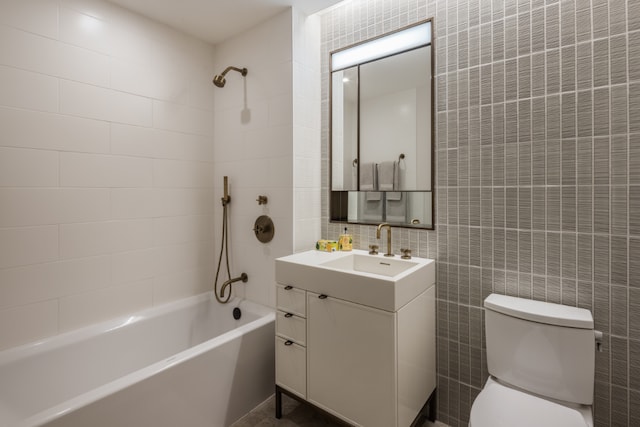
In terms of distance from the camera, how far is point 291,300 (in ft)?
5.65

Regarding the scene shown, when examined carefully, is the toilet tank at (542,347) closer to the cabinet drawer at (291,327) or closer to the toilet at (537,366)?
the toilet at (537,366)

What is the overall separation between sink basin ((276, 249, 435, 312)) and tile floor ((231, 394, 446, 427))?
0.70 meters

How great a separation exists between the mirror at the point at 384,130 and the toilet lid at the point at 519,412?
84cm

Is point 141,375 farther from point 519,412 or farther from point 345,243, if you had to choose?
point 519,412

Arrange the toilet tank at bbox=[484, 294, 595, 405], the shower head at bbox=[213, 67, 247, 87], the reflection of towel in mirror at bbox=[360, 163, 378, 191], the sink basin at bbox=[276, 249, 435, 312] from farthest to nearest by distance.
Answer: the shower head at bbox=[213, 67, 247, 87]
the reflection of towel in mirror at bbox=[360, 163, 378, 191]
the sink basin at bbox=[276, 249, 435, 312]
the toilet tank at bbox=[484, 294, 595, 405]

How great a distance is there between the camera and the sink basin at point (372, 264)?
1754 millimetres

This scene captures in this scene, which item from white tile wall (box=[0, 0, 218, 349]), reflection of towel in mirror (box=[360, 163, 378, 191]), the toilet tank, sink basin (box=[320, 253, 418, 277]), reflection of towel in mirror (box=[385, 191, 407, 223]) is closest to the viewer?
the toilet tank

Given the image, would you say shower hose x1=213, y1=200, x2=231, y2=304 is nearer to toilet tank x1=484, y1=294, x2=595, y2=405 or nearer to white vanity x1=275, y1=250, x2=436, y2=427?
white vanity x1=275, y1=250, x2=436, y2=427

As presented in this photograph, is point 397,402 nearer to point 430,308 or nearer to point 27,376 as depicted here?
point 430,308

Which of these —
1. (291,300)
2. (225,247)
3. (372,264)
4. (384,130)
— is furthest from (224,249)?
(384,130)

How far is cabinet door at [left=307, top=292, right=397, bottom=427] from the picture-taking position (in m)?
1.38

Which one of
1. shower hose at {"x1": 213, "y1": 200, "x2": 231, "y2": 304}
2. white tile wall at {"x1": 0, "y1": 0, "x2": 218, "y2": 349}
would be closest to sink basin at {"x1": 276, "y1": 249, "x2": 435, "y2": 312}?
shower hose at {"x1": 213, "y1": 200, "x2": 231, "y2": 304}

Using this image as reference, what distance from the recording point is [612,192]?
1.31 meters

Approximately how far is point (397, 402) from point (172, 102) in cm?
228
